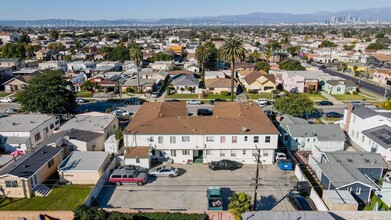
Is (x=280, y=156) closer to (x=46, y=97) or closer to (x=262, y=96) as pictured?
(x=262, y=96)

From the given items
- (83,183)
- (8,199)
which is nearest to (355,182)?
Answer: (83,183)

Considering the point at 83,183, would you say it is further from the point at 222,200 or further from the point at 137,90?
the point at 137,90

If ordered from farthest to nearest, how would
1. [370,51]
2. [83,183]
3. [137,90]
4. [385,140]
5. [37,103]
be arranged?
1. [370,51]
2. [137,90]
3. [37,103]
4. [385,140]
5. [83,183]

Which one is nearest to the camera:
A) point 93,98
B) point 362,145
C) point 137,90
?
point 362,145

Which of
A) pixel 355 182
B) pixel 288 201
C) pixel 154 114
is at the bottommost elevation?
pixel 288 201

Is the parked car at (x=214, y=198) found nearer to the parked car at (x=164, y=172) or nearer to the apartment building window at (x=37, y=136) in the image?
the parked car at (x=164, y=172)

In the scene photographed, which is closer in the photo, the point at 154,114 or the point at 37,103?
the point at 154,114

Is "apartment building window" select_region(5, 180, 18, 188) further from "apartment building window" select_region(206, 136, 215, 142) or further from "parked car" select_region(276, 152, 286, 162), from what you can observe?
"parked car" select_region(276, 152, 286, 162)
